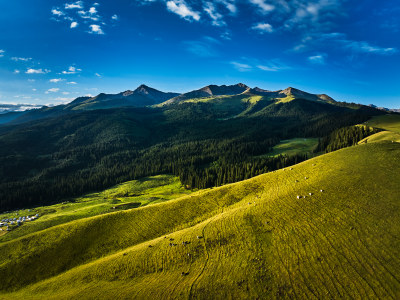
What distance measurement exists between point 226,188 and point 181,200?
54.7 feet

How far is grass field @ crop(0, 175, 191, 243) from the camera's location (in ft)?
297

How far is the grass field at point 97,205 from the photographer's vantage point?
90.6 meters

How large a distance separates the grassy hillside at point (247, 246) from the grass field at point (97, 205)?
35796 mm

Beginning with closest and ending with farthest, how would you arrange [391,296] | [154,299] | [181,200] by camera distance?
[391,296]
[154,299]
[181,200]

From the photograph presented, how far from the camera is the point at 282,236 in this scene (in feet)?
136

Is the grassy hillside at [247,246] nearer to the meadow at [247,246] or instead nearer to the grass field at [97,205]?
the meadow at [247,246]

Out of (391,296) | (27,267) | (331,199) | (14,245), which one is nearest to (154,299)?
(391,296)

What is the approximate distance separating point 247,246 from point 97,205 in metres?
111

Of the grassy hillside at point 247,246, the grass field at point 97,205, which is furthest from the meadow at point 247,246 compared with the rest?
the grass field at point 97,205

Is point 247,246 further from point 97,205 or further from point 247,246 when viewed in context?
point 97,205

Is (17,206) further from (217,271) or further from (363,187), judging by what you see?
(363,187)

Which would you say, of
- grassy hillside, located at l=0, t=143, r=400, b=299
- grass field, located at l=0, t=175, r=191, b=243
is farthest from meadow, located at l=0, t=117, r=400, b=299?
grass field, located at l=0, t=175, r=191, b=243

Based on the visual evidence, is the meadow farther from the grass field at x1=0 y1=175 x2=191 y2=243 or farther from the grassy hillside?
the grass field at x1=0 y1=175 x2=191 y2=243

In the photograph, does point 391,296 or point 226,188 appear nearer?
point 391,296
